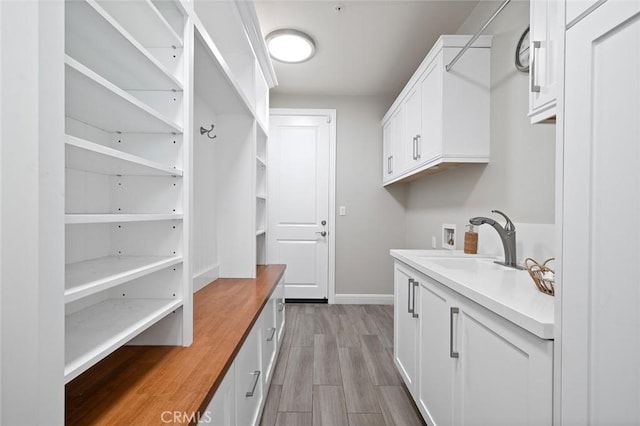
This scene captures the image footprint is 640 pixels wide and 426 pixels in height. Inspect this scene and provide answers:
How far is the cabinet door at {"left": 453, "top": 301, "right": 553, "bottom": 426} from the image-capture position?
75 centimetres

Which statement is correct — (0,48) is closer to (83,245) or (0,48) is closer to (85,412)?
(83,245)

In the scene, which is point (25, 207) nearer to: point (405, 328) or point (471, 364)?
point (471, 364)

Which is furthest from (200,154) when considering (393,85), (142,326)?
(393,85)

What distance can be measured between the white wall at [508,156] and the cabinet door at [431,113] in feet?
1.06

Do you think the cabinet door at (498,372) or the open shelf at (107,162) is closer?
the open shelf at (107,162)

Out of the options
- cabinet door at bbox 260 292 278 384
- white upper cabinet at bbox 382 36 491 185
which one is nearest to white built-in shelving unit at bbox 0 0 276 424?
cabinet door at bbox 260 292 278 384

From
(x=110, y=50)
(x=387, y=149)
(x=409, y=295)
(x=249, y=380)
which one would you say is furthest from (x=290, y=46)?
(x=249, y=380)

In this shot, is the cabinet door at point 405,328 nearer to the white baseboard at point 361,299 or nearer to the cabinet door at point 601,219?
the cabinet door at point 601,219

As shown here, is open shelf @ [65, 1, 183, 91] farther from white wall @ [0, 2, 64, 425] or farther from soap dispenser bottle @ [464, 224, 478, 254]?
soap dispenser bottle @ [464, 224, 478, 254]

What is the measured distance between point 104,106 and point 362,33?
2.33 metres

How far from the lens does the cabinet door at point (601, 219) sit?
1.81 ft

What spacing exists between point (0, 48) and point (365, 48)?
9.12ft

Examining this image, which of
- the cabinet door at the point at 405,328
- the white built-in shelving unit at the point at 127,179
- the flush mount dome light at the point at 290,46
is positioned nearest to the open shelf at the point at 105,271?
the white built-in shelving unit at the point at 127,179

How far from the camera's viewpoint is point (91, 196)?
921 mm
